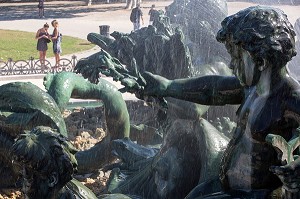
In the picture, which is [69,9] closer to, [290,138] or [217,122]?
[217,122]

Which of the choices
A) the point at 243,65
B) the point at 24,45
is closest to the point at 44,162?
the point at 243,65

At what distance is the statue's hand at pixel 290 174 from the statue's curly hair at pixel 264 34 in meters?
0.51

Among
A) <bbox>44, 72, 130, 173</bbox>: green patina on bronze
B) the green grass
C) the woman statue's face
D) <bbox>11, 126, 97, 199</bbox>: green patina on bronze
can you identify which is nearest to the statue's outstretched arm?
the woman statue's face

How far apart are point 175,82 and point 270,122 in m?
0.58

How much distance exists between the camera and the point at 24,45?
2033 cm

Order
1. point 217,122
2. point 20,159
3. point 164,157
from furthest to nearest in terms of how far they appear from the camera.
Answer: point 217,122 < point 164,157 < point 20,159

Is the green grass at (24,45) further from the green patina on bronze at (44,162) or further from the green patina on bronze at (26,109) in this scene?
the green patina on bronze at (44,162)

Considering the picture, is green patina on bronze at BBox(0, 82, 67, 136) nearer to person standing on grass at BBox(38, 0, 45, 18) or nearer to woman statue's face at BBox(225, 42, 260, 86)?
woman statue's face at BBox(225, 42, 260, 86)

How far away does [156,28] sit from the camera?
5.01 m

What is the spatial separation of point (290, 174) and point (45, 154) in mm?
926

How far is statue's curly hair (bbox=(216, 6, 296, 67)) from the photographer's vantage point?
2.95 meters

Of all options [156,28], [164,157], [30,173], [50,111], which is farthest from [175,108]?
[30,173]

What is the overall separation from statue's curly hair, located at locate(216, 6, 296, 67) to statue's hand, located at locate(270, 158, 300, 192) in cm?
51

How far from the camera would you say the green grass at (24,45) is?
18.7 meters
